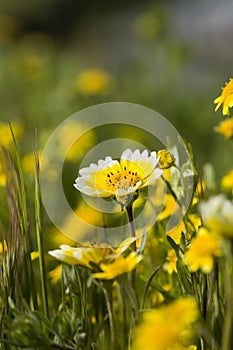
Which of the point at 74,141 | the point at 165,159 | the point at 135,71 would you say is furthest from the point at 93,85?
the point at 165,159

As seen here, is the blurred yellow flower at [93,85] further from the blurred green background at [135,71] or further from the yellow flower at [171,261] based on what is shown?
the yellow flower at [171,261]

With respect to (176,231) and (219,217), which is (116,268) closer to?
(219,217)

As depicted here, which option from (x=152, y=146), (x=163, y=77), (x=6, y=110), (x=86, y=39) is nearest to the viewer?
(x=152, y=146)

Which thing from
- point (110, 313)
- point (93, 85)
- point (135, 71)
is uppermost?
point (135, 71)

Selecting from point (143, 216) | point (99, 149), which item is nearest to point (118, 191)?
point (143, 216)

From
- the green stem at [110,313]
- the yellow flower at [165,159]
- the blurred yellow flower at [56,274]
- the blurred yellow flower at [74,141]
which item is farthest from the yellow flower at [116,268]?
the blurred yellow flower at [74,141]

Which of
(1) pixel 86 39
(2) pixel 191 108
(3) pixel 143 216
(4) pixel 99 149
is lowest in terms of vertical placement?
(3) pixel 143 216

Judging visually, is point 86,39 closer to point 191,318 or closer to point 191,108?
point 191,108
